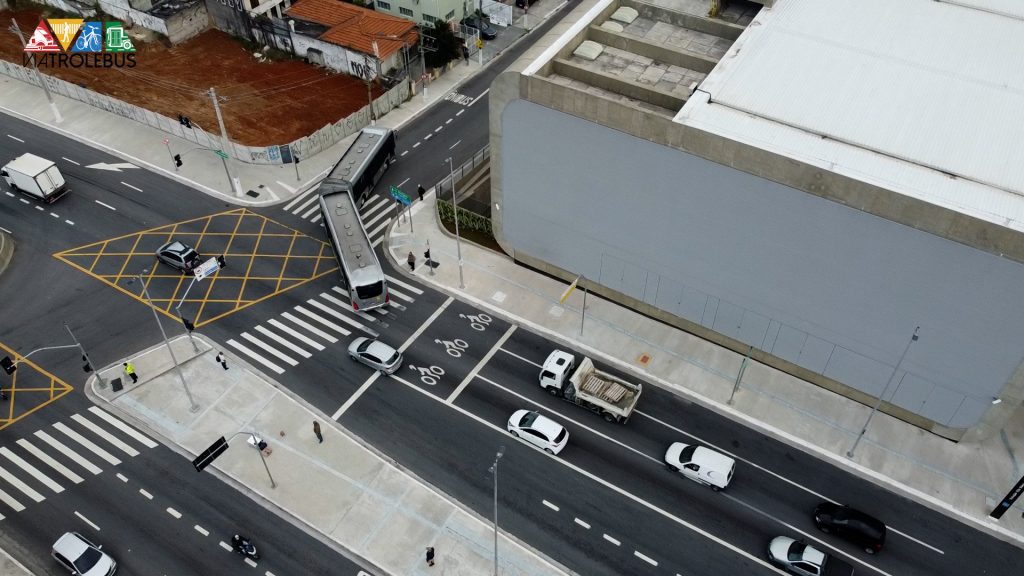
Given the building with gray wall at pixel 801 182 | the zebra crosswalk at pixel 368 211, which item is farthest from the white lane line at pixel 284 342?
the building with gray wall at pixel 801 182

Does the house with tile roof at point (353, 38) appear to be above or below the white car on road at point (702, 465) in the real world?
above

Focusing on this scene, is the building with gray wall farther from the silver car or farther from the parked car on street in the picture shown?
the parked car on street

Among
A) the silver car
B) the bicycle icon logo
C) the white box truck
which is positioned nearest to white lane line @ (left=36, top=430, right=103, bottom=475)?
the silver car

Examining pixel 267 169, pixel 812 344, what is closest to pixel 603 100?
pixel 812 344

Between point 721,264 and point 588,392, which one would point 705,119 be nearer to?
point 721,264

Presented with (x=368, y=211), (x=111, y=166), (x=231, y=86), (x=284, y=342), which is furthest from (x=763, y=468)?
(x=231, y=86)

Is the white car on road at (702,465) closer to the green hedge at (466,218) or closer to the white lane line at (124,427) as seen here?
the green hedge at (466,218)

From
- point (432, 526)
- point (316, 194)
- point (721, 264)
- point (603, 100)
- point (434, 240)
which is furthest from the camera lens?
point (316, 194)
